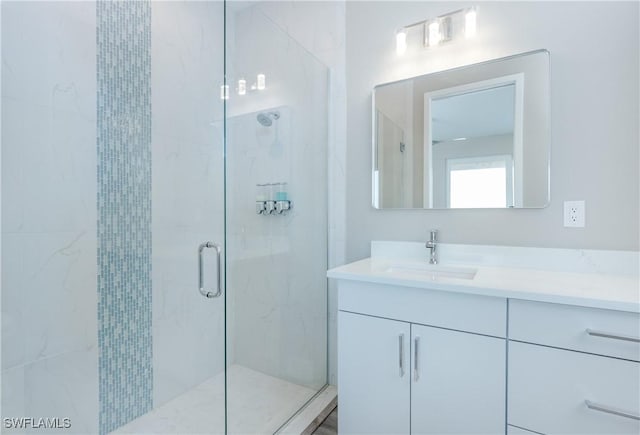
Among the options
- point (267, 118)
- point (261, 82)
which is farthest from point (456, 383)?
point (261, 82)

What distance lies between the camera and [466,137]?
1.58m

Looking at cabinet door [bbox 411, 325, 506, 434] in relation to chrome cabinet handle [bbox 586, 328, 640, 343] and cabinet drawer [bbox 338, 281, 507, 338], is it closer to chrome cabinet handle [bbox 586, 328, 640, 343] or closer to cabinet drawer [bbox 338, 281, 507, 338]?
cabinet drawer [bbox 338, 281, 507, 338]

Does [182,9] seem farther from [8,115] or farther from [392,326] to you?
[392,326]

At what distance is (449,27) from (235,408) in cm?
216

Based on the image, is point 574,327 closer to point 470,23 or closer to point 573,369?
point 573,369

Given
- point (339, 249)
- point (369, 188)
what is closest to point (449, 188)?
point (369, 188)

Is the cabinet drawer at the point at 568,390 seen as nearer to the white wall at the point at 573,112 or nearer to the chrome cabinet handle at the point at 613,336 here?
the chrome cabinet handle at the point at 613,336

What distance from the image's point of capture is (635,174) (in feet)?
4.19

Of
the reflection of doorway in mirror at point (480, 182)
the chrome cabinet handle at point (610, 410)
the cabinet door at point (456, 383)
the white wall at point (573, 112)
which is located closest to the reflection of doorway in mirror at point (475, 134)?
the reflection of doorway in mirror at point (480, 182)

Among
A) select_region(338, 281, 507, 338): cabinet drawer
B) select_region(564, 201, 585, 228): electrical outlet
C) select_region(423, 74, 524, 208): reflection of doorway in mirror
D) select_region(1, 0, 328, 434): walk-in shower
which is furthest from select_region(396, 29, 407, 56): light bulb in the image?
select_region(338, 281, 507, 338): cabinet drawer

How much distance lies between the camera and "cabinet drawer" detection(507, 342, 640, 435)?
3.03 ft

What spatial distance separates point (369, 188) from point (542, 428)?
4.21 feet

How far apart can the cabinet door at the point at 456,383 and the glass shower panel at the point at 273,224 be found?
78 cm

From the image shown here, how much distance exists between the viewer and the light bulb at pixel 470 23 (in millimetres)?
1551
